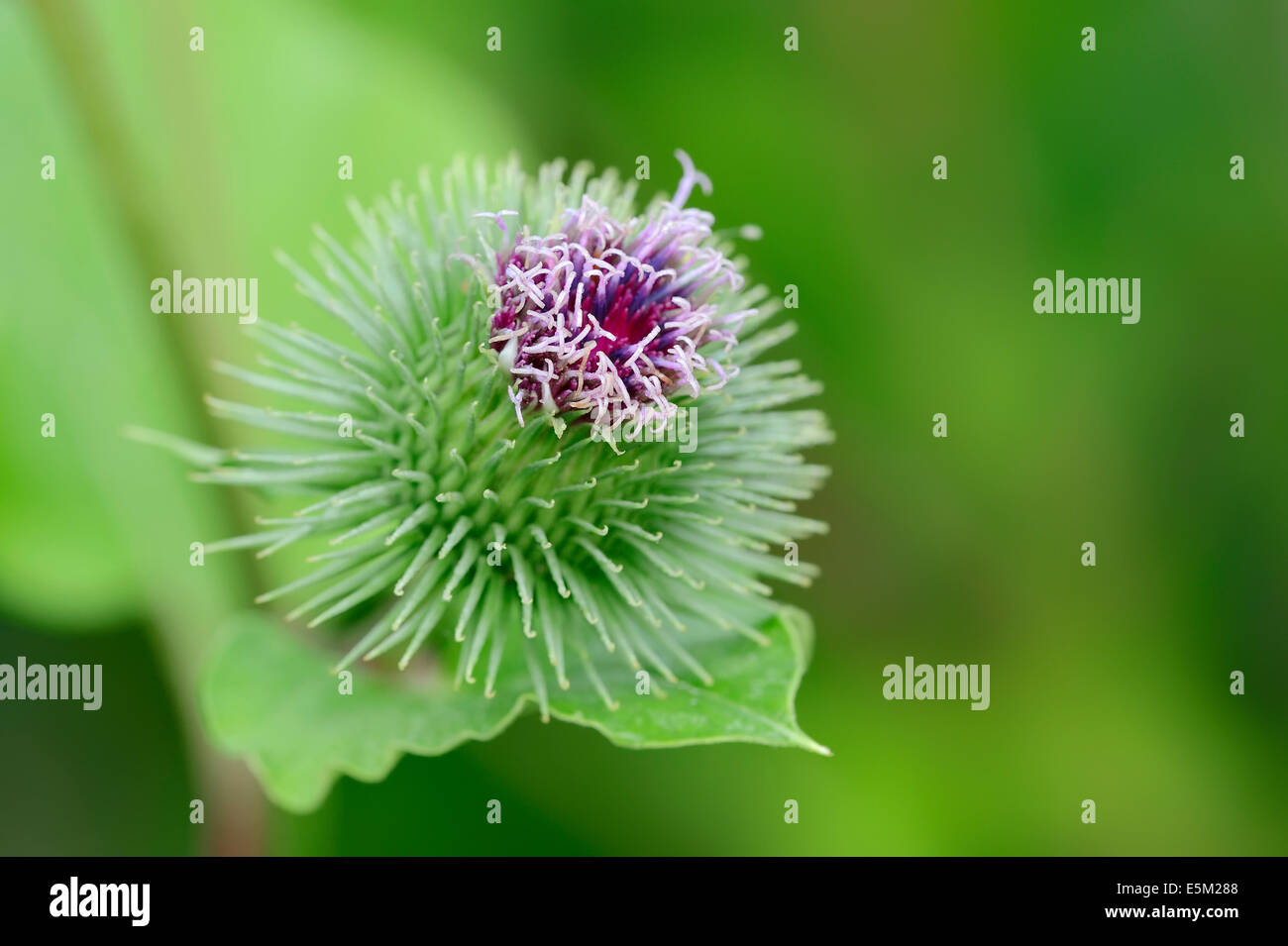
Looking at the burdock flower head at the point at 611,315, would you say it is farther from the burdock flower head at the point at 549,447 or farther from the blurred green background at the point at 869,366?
the blurred green background at the point at 869,366

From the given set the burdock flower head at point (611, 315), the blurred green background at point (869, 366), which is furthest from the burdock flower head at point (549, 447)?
the blurred green background at point (869, 366)

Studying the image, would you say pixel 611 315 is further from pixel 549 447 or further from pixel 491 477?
pixel 491 477

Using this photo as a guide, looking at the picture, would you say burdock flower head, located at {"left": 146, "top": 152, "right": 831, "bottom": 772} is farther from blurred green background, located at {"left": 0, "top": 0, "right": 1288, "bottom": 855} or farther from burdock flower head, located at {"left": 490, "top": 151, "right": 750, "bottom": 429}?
blurred green background, located at {"left": 0, "top": 0, "right": 1288, "bottom": 855}

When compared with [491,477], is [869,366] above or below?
above

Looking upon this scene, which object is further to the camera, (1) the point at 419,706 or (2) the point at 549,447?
(1) the point at 419,706

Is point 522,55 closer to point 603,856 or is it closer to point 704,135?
point 704,135

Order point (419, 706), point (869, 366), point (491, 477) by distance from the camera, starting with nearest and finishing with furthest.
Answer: point (491, 477)
point (419, 706)
point (869, 366)

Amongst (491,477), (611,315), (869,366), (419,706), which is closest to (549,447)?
(491,477)

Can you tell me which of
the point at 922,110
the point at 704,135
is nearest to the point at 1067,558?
the point at 922,110
